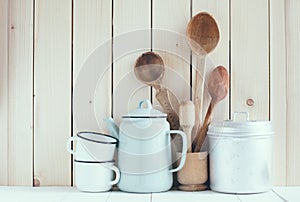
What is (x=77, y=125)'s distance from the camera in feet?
3.49

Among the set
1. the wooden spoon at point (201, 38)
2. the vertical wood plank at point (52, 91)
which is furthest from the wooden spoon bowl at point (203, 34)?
the vertical wood plank at point (52, 91)

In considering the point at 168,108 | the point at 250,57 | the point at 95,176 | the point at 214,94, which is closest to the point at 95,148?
the point at 95,176

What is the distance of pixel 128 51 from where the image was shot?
1.08m

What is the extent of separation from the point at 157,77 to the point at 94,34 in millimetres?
206

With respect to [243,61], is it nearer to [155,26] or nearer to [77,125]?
[155,26]

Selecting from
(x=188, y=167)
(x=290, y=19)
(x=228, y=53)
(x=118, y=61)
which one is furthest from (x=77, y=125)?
(x=290, y=19)

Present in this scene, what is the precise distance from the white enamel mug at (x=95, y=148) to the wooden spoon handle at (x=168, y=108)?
0.15 metres

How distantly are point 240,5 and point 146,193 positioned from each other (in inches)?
21.5

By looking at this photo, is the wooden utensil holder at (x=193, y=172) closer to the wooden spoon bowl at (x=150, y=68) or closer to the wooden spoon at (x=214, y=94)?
the wooden spoon at (x=214, y=94)

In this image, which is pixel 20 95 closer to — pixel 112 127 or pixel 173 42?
pixel 112 127

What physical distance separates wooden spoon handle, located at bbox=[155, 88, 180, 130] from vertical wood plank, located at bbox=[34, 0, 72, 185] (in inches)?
9.4

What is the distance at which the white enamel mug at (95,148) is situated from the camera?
97cm

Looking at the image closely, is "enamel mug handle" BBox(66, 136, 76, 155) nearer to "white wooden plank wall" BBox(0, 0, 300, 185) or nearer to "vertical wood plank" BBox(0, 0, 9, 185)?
"white wooden plank wall" BBox(0, 0, 300, 185)

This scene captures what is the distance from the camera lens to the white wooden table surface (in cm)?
90
